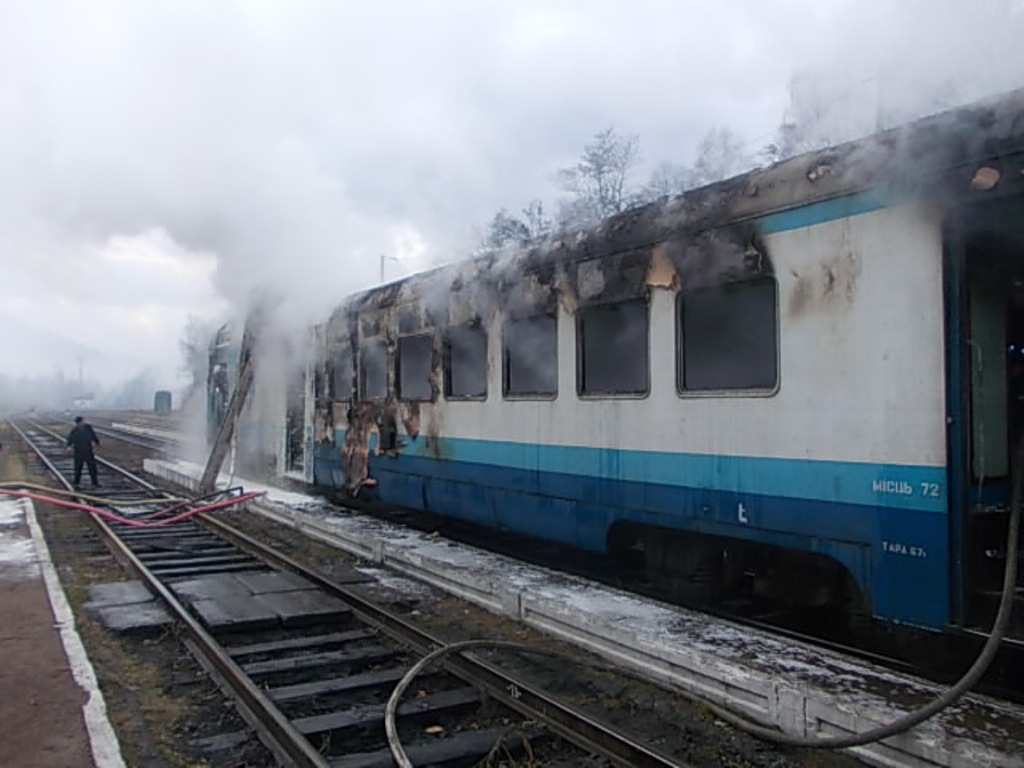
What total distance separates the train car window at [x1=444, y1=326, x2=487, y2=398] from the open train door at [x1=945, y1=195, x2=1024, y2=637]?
190 inches

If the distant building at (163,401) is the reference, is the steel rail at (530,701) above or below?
below

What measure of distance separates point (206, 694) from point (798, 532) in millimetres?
3571

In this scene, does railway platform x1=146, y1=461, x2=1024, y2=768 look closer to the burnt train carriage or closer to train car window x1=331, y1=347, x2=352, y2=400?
the burnt train carriage

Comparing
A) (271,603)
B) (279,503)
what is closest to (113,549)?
(279,503)

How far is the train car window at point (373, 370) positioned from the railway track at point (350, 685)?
2.71 metres

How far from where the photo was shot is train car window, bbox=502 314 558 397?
780 centimetres

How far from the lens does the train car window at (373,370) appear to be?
1101cm

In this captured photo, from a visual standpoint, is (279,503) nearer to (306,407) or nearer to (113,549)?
(306,407)

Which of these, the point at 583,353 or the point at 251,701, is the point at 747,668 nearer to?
the point at 251,701

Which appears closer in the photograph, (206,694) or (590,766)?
(590,766)

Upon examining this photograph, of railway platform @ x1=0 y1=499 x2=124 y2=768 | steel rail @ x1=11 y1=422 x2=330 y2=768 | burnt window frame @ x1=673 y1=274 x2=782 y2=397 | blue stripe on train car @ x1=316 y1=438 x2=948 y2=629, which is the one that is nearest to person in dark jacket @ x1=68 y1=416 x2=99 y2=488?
railway platform @ x1=0 y1=499 x2=124 y2=768

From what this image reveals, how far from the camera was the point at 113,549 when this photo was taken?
33.7 ft

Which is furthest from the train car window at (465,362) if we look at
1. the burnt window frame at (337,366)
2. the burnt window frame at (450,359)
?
the burnt window frame at (337,366)

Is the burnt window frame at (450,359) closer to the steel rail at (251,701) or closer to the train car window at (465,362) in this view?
the train car window at (465,362)
